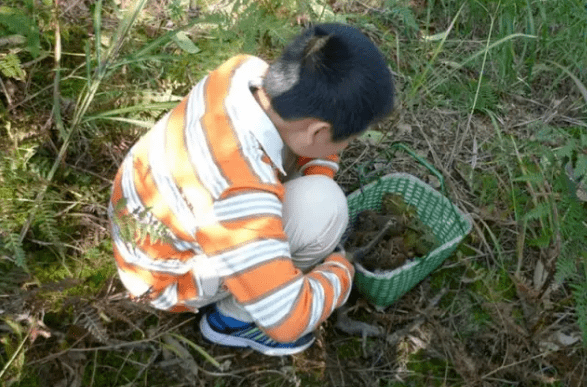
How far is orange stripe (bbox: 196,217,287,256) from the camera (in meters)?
1.62

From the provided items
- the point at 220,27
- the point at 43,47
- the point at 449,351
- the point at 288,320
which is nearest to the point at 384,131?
the point at 220,27

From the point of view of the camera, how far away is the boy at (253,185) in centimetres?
164

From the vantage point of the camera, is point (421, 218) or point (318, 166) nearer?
point (318, 166)

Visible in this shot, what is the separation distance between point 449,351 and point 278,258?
0.99 metres

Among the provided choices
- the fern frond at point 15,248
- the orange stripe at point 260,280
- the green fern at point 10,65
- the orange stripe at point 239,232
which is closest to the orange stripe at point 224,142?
the orange stripe at point 239,232

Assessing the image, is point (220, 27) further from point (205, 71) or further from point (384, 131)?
point (384, 131)

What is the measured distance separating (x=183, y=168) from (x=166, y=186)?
116 mm

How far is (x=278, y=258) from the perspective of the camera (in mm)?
1680

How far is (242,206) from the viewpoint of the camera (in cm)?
162

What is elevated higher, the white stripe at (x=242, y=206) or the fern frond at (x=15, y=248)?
the white stripe at (x=242, y=206)

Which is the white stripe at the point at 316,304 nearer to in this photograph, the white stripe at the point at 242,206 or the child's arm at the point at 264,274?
the child's arm at the point at 264,274

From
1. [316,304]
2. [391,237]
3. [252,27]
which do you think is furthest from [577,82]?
[316,304]

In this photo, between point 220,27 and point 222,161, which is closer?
point 222,161

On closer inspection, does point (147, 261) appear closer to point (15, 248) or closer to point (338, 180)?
point (15, 248)
